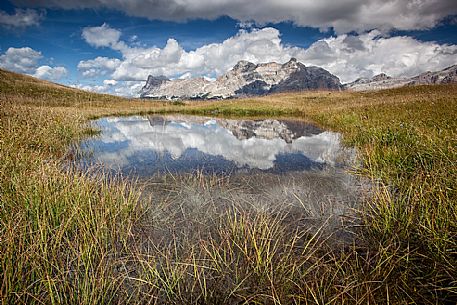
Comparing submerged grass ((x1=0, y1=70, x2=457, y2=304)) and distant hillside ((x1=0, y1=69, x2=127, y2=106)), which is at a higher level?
distant hillside ((x1=0, y1=69, x2=127, y2=106))

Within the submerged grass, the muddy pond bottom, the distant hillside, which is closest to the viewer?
the submerged grass

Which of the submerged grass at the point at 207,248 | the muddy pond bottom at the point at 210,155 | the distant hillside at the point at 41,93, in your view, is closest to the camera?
the submerged grass at the point at 207,248

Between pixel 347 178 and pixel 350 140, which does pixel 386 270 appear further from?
pixel 350 140

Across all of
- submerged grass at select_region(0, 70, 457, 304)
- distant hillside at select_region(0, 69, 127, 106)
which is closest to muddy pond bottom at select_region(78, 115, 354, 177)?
submerged grass at select_region(0, 70, 457, 304)

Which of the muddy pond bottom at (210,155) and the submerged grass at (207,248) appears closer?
the submerged grass at (207,248)

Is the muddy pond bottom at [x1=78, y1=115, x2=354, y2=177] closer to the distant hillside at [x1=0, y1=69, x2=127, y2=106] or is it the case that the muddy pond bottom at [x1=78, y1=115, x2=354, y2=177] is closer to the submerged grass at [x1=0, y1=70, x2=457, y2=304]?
the submerged grass at [x1=0, y1=70, x2=457, y2=304]

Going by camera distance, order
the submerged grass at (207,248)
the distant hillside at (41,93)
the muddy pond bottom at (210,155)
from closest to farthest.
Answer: the submerged grass at (207,248) → the muddy pond bottom at (210,155) → the distant hillside at (41,93)

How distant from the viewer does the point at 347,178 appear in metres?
6.87

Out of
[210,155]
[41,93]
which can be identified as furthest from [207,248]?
[41,93]

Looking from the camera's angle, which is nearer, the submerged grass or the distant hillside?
the submerged grass

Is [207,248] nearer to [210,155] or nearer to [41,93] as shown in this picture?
[210,155]

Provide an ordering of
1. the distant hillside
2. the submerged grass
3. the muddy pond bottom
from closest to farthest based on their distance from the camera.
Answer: the submerged grass
the muddy pond bottom
the distant hillside

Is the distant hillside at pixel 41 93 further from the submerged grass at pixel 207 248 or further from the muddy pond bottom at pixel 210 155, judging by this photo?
the submerged grass at pixel 207 248

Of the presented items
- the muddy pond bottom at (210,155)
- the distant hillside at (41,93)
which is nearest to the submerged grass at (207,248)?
the muddy pond bottom at (210,155)
